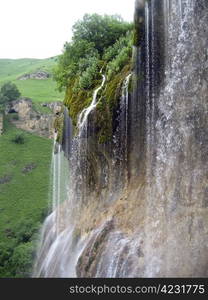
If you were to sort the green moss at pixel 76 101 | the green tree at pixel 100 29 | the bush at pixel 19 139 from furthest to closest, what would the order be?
the bush at pixel 19 139, the green tree at pixel 100 29, the green moss at pixel 76 101

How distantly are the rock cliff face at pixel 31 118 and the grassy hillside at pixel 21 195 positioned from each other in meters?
1.67

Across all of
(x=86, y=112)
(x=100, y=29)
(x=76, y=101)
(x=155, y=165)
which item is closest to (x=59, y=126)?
(x=76, y=101)

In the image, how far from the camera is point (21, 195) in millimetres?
68438

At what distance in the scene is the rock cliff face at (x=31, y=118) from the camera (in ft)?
287

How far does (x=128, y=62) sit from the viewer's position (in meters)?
23.3

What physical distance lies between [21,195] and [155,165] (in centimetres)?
5123

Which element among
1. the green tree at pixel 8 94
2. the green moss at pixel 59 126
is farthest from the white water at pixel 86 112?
the green tree at pixel 8 94

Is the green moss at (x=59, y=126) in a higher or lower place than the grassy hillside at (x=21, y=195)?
higher

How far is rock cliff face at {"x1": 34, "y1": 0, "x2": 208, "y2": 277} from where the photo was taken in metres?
17.1

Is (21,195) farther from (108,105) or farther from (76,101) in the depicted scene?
(108,105)

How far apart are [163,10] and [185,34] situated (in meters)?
1.82

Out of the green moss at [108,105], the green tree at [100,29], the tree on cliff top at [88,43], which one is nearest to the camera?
the green moss at [108,105]

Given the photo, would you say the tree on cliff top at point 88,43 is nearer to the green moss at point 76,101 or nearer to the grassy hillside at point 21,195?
the green moss at point 76,101

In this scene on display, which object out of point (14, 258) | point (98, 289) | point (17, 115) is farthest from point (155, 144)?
point (17, 115)
